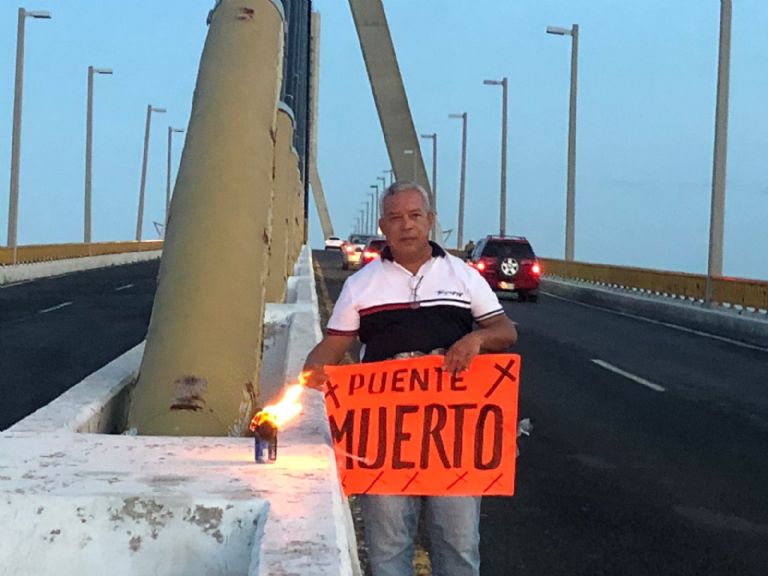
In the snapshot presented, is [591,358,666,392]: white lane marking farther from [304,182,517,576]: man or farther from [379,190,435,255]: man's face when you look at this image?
[379,190,435,255]: man's face

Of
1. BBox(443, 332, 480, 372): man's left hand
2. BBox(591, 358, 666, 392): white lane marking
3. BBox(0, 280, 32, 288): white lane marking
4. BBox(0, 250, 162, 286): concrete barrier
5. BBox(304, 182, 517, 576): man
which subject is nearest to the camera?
BBox(443, 332, 480, 372): man's left hand

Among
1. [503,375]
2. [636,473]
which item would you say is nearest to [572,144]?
[636,473]

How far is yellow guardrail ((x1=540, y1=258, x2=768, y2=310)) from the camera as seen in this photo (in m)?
25.6

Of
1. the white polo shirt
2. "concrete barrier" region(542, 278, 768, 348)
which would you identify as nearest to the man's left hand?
the white polo shirt

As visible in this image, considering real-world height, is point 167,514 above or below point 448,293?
below

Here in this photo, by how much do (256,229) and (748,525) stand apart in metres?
3.57

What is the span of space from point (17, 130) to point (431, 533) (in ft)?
127

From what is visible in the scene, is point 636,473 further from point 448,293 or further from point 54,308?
point 54,308

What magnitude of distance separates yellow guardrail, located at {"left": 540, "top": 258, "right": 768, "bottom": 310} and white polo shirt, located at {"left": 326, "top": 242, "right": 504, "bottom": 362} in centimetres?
2143

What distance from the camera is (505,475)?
15.3 ft

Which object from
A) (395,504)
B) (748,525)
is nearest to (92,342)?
(748,525)

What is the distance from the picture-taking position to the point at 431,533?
4.64 metres

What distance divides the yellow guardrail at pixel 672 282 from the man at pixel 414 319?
21.4 meters

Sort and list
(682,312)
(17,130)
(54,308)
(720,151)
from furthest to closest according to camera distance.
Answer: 1. (17,130)
2. (682,312)
3. (720,151)
4. (54,308)
